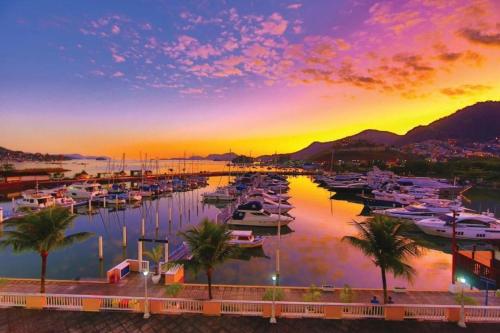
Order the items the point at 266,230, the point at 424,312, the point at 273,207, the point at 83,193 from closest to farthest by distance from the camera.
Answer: the point at 424,312
the point at 266,230
the point at 273,207
the point at 83,193

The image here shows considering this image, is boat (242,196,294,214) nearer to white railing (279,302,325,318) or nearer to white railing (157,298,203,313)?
white railing (279,302,325,318)

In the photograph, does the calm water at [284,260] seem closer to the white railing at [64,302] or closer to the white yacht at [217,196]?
the white railing at [64,302]

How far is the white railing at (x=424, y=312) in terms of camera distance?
1323cm

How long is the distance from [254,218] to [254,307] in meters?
30.0

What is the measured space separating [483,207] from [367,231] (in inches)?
2658

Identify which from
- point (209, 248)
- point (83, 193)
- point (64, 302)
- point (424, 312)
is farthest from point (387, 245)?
point (83, 193)

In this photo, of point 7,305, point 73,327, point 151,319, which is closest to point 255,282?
point 151,319

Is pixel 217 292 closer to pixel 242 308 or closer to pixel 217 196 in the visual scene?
pixel 242 308

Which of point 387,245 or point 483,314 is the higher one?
point 387,245

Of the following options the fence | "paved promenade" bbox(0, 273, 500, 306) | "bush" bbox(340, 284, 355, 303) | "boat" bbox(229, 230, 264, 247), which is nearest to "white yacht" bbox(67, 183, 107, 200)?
"boat" bbox(229, 230, 264, 247)

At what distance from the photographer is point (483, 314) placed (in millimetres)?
13258

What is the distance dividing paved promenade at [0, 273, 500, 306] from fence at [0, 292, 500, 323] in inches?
94.9

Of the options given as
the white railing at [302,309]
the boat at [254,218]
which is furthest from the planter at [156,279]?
the boat at [254,218]

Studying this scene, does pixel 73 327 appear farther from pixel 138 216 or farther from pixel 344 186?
pixel 344 186
